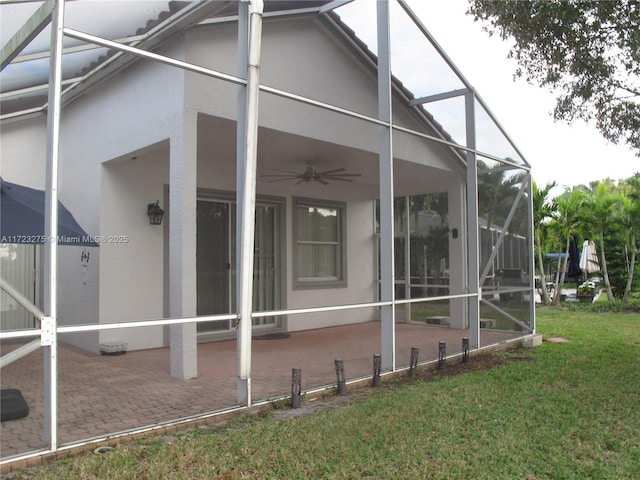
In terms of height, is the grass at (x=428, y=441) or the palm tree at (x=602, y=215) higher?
the palm tree at (x=602, y=215)

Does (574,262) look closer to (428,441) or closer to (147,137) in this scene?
(428,441)

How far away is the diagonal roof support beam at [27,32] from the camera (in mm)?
3768

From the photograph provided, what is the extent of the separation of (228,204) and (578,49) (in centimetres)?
581

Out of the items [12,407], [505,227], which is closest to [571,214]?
[505,227]

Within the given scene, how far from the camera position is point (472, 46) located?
7840 mm

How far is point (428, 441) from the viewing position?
380cm

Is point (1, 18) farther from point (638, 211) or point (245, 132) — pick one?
point (638, 211)

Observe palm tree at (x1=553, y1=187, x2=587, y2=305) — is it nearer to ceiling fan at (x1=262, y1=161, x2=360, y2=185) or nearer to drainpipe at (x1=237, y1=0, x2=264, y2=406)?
ceiling fan at (x1=262, y1=161, x2=360, y2=185)

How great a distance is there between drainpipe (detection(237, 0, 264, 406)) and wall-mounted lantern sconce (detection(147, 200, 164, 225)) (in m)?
3.40

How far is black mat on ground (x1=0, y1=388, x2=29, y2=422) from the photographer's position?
164 inches

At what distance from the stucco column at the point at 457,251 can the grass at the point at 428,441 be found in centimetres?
415

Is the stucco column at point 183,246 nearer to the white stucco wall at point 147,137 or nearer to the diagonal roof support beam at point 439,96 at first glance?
the white stucco wall at point 147,137

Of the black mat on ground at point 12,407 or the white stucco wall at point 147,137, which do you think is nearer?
the black mat on ground at point 12,407

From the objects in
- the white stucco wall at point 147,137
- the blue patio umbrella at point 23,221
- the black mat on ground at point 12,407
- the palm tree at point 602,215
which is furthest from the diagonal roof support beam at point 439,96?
the palm tree at point 602,215
